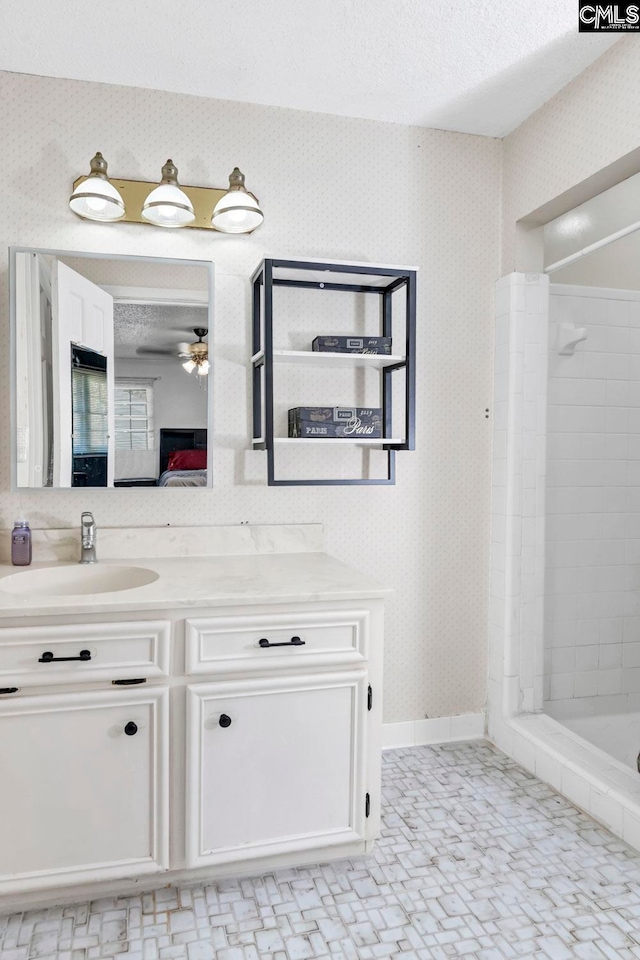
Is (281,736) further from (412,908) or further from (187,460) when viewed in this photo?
(187,460)

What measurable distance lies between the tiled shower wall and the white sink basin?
176 cm

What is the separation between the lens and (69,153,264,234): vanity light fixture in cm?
221

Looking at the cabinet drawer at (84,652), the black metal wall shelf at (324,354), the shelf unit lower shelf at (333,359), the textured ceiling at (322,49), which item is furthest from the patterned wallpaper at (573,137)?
the cabinet drawer at (84,652)

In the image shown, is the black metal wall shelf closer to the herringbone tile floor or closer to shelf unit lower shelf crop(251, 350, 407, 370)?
shelf unit lower shelf crop(251, 350, 407, 370)

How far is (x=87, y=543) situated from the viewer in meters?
2.28

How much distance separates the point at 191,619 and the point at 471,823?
120 centimetres

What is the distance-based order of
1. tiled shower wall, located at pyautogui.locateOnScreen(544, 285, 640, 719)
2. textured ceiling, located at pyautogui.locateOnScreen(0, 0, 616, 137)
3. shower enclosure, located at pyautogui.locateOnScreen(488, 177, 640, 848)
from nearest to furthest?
textured ceiling, located at pyautogui.locateOnScreen(0, 0, 616, 137)
shower enclosure, located at pyautogui.locateOnScreen(488, 177, 640, 848)
tiled shower wall, located at pyautogui.locateOnScreen(544, 285, 640, 719)

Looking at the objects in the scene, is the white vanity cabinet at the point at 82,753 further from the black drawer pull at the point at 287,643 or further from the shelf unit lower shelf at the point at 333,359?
the shelf unit lower shelf at the point at 333,359

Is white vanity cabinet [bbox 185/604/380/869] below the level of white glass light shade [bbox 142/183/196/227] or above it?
below

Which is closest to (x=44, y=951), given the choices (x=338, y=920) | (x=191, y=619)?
(x=338, y=920)

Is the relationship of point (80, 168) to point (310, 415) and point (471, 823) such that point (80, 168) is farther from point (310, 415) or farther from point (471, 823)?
point (471, 823)

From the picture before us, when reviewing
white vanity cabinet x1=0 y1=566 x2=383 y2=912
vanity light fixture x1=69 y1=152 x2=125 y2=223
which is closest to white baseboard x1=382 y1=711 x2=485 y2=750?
white vanity cabinet x1=0 y1=566 x2=383 y2=912

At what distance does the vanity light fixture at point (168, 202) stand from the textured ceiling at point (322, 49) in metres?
0.36

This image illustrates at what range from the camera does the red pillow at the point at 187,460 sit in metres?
2.42
